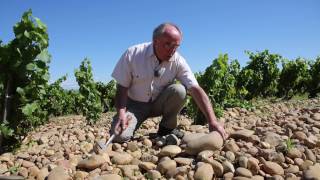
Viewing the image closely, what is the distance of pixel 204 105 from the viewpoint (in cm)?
408

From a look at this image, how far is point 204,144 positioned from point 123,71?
1245 millimetres

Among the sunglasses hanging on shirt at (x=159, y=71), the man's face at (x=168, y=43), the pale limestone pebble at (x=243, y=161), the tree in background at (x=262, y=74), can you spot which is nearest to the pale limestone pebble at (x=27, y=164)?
the sunglasses hanging on shirt at (x=159, y=71)

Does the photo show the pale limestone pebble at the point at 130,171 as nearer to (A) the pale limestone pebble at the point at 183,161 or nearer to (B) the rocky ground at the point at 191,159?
(B) the rocky ground at the point at 191,159

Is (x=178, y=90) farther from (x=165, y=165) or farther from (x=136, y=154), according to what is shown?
(x=165, y=165)

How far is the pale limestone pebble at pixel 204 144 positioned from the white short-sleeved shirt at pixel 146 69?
775mm

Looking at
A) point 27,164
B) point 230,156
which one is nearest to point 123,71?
point 27,164

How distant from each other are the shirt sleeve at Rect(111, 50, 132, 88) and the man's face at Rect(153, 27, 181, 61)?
0.37 m

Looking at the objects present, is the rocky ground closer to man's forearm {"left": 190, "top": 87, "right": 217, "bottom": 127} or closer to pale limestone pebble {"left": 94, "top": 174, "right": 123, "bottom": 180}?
pale limestone pebble {"left": 94, "top": 174, "right": 123, "bottom": 180}

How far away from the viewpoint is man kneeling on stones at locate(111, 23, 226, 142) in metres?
3.97

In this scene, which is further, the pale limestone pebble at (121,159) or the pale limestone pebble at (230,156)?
the pale limestone pebble at (121,159)

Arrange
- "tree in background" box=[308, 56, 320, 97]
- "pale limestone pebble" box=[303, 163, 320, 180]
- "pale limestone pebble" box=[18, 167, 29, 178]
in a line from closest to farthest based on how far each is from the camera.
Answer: "pale limestone pebble" box=[303, 163, 320, 180]
"pale limestone pebble" box=[18, 167, 29, 178]
"tree in background" box=[308, 56, 320, 97]

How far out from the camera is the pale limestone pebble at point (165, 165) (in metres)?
3.30

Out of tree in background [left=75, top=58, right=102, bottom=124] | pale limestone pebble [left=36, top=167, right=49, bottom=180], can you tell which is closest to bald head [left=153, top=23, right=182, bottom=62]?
pale limestone pebble [left=36, top=167, right=49, bottom=180]

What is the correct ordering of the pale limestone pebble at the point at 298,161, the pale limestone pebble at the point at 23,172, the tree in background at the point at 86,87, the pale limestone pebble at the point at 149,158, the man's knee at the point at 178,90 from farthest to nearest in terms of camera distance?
the tree in background at the point at 86,87 → the man's knee at the point at 178,90 → the pale limestone pebble at the point at 149,158 → the pale limestone pebble at the point at 23,172 → the pale limestone pebble at the point at 298,161
